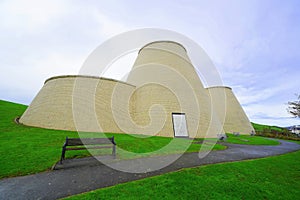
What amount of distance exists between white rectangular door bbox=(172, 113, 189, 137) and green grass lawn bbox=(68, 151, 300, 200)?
33.0 ft

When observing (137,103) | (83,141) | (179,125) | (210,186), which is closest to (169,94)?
(179,125)

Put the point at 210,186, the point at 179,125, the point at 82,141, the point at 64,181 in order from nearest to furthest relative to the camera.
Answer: the point at 210,186 < the point at 64,181 < the point at 82,141 < the point at 179,125

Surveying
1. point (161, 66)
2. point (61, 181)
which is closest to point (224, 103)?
point (161, 66)

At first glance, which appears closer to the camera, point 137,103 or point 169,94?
point 169,94

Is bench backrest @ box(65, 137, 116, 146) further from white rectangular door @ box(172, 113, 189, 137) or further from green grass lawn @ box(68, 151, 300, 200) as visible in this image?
white rectangular door @ box(172, 113, 189, 137)

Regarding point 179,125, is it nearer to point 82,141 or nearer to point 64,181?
point 82,141

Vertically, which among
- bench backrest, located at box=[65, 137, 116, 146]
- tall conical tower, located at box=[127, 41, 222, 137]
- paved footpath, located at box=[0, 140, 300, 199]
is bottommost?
paved footpath, located at box=[0, 140, 300, 199]

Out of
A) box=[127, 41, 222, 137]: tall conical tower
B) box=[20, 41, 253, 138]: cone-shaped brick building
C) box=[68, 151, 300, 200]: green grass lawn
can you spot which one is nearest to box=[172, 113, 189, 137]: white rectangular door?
box=[20, 41, 253, 138]: cone-shaped brick building

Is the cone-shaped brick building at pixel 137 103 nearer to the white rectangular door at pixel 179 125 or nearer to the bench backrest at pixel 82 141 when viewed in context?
the white rectangular door at pixel 179 125

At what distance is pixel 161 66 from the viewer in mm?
19094

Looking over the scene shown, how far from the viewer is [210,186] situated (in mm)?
3730

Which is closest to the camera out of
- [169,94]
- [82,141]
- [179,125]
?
[82,141]

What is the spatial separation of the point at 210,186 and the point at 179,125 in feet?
39.1

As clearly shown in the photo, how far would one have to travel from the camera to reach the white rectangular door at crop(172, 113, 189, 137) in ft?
49.5
